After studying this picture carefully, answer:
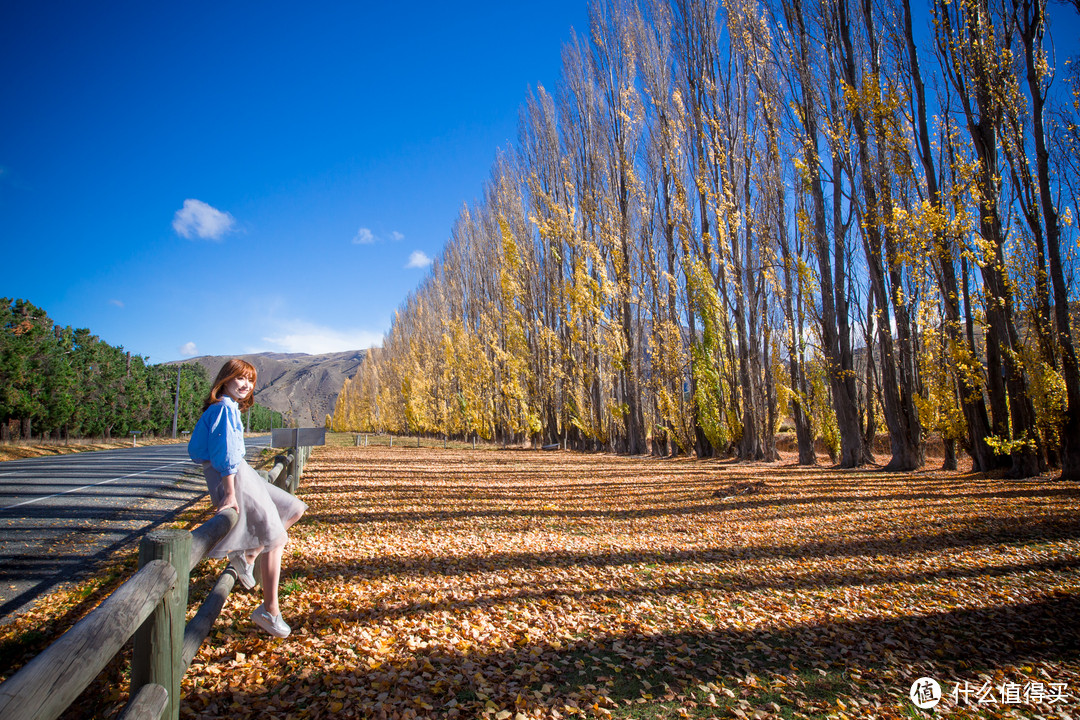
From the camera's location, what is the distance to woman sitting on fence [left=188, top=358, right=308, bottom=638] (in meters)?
2.71

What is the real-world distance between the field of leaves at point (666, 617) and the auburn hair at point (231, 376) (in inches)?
58.8

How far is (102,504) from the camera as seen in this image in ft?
24.2

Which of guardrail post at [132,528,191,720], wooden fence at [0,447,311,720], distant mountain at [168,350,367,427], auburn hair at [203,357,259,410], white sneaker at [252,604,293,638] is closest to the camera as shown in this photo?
wooden fence at [0,447,311,720]

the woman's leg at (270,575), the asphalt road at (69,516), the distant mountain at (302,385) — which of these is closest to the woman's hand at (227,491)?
the woman's leg at (270,575)

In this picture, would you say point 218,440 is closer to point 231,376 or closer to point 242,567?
point 231,376

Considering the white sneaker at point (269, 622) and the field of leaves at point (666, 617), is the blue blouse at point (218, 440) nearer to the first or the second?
the white sneaker at point (269, 622)

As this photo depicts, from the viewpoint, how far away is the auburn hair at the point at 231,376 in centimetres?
288

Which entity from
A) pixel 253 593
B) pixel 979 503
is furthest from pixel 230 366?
pixel 979 503

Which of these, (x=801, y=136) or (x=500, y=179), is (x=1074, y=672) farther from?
(x=500, y=179)

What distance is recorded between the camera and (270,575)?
9.82ft

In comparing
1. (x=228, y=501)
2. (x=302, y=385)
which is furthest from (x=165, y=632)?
(x=302, y=385)

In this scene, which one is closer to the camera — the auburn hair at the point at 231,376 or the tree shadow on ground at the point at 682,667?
the tree shadow on ground at the point at 682,667
